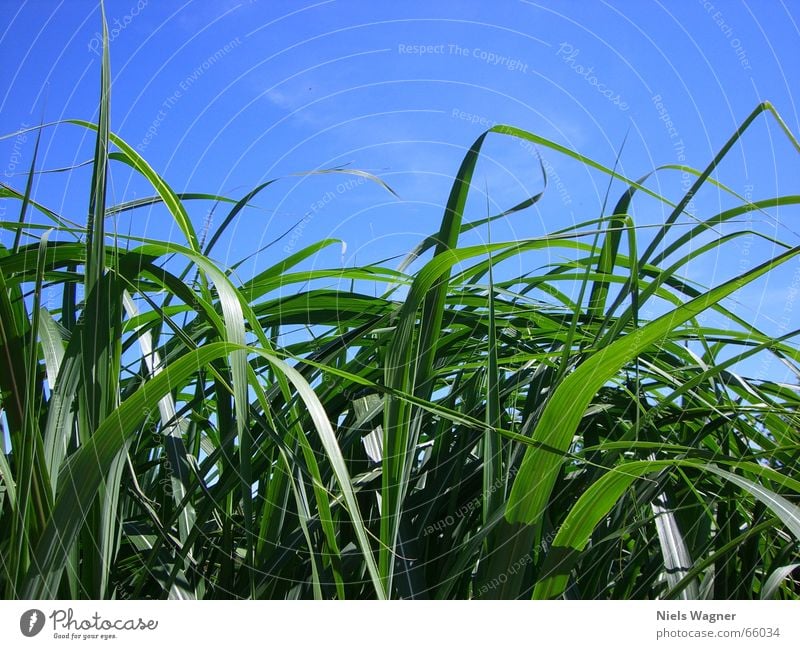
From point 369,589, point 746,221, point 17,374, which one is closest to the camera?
point 17,374

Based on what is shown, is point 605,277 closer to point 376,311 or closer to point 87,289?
point 376,311

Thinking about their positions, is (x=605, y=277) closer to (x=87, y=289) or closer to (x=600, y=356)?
(x=600, y=356)

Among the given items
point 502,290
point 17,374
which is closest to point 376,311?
point 502,290

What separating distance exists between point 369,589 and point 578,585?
20 cm

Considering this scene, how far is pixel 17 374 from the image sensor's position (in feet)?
1.55

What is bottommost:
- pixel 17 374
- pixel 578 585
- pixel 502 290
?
pixel 578 585

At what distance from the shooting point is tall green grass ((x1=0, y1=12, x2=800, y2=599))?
18.8 inches

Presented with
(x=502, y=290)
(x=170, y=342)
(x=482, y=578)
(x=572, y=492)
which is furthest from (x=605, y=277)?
(x=170, y=342)

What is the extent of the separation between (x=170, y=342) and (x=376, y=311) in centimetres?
24

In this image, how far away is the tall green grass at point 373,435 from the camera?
0.48 metres

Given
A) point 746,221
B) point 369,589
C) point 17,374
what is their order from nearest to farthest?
point 17,374 → point 369,589 → point 746,221

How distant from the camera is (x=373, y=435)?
2.35ft
